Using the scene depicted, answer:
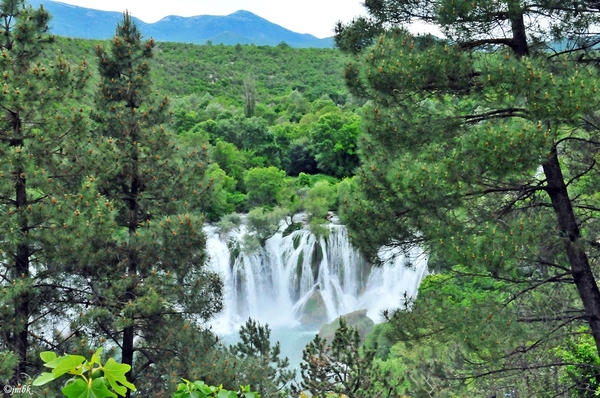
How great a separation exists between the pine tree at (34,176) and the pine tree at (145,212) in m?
0.51

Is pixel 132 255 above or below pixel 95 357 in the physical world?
below

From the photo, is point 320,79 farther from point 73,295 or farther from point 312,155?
point 73,295

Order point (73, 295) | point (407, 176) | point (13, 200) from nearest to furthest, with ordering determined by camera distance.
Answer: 1. point (407, 176)
2. point (13, 200)
3. point (73, 295)

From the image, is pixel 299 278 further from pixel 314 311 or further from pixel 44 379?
pixel 44 379

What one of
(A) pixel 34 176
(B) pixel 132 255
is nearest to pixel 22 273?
(A) pixel 34 176

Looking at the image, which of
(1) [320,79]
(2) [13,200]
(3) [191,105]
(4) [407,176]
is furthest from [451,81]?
(1) [320,79]

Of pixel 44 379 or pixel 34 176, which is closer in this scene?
pixel 44 379

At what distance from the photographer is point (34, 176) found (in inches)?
275

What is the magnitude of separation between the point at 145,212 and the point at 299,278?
11.5 meters

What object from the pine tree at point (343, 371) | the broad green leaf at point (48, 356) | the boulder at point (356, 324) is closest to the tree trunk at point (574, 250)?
the pine tree at point (343, 371)

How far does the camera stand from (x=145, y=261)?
828cm

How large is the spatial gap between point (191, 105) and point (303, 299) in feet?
73.9

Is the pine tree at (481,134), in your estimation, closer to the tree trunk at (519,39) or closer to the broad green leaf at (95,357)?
the tree trunk at (519,39)

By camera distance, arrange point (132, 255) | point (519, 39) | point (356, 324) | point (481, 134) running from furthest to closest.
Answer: point (356, 324) < point (132, 255) < point (519, 39) < point (481, 134)
